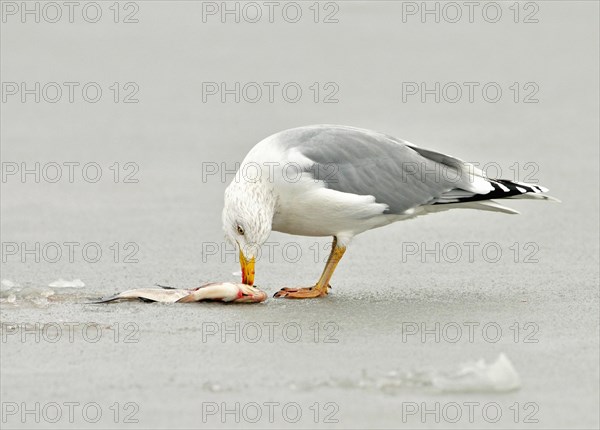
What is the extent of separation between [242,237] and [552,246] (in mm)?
2583

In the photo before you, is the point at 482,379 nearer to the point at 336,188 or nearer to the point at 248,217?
the point at 248,217

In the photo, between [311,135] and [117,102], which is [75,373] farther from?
[117,102]

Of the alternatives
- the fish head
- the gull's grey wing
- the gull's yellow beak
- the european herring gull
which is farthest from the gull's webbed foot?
the gull's grey wing

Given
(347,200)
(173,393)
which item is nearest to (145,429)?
(173,393)

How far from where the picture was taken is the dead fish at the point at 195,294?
7539 millimetres

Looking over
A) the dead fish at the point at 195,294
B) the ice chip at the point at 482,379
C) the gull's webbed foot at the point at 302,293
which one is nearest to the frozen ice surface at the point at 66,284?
the dead fish at the point at 195,294

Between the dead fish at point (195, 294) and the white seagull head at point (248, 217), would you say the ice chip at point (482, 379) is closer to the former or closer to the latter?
the dead fish at point (195, 294)

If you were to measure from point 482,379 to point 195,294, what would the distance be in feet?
7.49

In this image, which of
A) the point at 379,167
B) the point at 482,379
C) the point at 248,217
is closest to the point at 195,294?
the point at 248,217

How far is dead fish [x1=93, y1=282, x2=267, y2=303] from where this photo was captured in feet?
24.7

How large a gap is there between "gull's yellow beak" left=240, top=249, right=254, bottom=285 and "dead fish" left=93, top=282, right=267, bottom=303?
268 mm

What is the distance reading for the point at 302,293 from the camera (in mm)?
8062

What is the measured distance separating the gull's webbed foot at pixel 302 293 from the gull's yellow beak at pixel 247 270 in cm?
21

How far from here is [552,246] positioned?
921 centimetres
